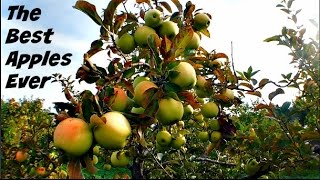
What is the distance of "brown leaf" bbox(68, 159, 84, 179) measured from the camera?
114 cm

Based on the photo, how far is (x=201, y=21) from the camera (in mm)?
2111

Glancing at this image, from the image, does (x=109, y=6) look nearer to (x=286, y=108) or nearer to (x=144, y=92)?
(x=144, y=92)

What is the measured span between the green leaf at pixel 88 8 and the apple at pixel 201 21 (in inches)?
24.9

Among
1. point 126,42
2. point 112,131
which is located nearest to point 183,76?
point 112,131

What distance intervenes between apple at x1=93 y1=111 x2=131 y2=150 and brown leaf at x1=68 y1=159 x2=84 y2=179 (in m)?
0.09

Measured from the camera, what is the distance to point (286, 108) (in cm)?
206

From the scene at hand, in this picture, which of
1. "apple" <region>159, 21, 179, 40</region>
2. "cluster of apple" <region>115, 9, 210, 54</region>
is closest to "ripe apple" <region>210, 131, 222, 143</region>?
"cluster of apple" <region>115, 9, 210, 54</region>

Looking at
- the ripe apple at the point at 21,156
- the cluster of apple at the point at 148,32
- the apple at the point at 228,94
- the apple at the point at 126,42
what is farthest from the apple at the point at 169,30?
the ripe apple at the point at 21,156

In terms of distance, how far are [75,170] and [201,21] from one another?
119cm

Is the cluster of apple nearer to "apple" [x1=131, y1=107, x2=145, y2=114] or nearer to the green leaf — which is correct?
the green leaf

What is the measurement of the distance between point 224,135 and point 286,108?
0.37 m

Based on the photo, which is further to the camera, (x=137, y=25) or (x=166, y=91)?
(x=137, y=25)

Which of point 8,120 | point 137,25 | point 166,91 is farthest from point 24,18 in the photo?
point 8,120

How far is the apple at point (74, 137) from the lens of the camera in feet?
3.88
